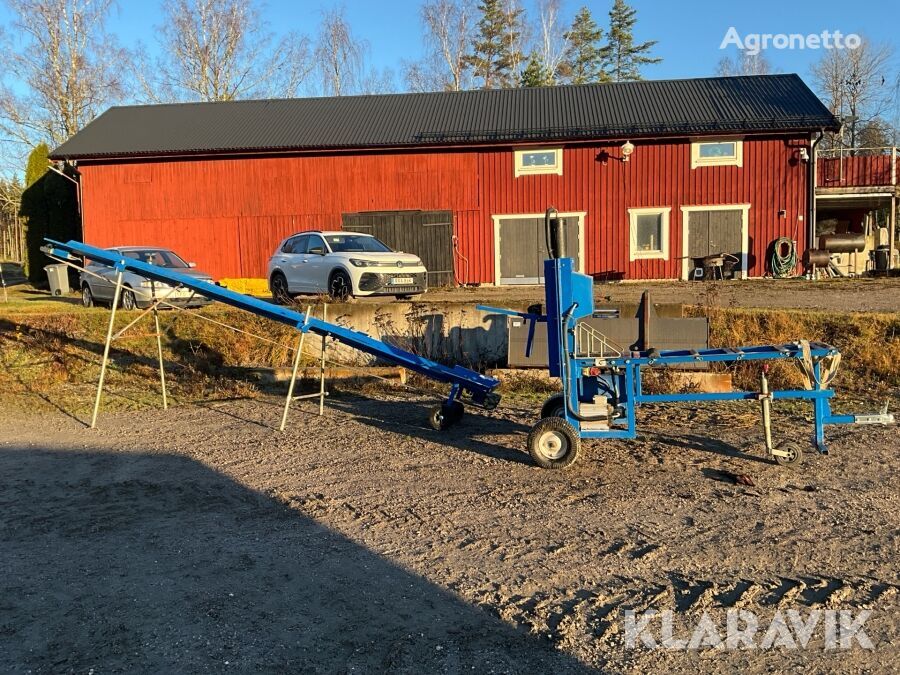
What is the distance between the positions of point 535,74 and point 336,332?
139 feet

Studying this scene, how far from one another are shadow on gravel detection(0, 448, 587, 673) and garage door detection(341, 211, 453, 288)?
18.1 metres

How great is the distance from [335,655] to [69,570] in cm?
205

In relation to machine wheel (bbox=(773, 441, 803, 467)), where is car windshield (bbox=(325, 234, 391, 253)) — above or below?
above

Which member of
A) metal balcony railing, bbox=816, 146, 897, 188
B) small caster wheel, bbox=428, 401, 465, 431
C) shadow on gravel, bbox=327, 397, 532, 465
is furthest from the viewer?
metal balcony railing, bbox=816, 146, 897, 188

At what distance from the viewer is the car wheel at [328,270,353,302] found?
14625mm

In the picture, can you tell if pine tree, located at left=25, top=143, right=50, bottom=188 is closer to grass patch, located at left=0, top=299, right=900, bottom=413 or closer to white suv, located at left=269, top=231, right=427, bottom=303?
grass patch, located at left=0, top=299, right=900, bottom=413

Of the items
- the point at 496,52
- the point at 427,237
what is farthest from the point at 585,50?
the point at 427,237

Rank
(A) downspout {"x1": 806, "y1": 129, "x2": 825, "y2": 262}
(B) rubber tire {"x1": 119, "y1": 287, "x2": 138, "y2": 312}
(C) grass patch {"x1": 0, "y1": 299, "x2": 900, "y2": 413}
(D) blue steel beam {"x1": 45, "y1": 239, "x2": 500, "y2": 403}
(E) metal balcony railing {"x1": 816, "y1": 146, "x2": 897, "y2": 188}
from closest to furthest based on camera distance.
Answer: (D) blue steel beam {"x1": 45, "y1": 239, "x2": 500, "y2": 403} < (C) grass patch {"x1": 0, "y1": 299, "x2": 900, "y2": 413} < (B) rubber tire {"x1": 119, "y1": 287, "x2": 138, "y2": 312} < (A) downspout {"x1": 806, "y1": 129, "x2": 825, "y2": 262} < (E) metal balcony railing {"x1": 816, "y1": 146, "x2": 897, "y2": 188}

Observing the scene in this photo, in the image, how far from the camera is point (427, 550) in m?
4.99

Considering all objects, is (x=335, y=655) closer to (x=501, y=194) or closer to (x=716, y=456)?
(x=716, y=456)

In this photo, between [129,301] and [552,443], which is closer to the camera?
[552,443]

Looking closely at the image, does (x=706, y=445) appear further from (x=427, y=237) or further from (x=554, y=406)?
(x=427, y=237)

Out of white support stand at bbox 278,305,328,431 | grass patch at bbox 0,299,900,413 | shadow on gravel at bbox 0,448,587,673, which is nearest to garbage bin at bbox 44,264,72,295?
grass patch at bbox 0,299,900,413

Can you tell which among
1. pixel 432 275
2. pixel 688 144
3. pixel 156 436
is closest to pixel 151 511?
pixel 156 436
